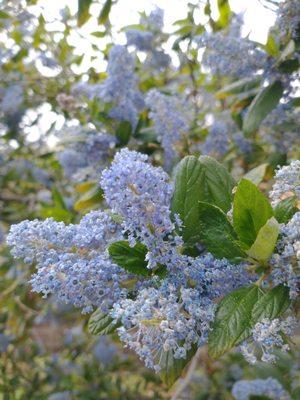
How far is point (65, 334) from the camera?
4.47m

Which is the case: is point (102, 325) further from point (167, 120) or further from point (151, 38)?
point (151, 38)

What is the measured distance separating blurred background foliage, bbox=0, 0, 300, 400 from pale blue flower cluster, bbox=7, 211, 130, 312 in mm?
1184

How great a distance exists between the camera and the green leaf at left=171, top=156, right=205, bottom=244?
1.45m

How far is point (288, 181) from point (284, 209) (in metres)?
0.07

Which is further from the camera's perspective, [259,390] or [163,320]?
[259,390]

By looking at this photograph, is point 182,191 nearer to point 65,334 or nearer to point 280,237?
point 280,237

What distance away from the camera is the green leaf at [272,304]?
126 cm

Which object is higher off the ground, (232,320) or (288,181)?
(288,181)

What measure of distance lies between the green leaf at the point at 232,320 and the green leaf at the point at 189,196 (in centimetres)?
22

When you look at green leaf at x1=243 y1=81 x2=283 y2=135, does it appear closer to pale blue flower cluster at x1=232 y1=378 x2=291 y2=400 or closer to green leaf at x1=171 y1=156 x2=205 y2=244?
green leaf at x1=171 y1=156 x2=205 y2=244

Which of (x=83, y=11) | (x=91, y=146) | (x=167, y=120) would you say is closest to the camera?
(x=167, y=120)

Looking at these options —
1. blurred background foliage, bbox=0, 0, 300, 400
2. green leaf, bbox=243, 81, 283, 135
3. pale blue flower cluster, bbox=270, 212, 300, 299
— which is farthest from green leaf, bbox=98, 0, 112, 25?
pale blue flower cluster, bbox=270, 212, 300, 299

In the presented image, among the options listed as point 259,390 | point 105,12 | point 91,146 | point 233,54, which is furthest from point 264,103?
point 105,12

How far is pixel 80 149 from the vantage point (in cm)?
282
